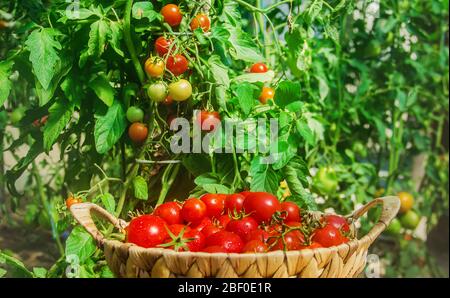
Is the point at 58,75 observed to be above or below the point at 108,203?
above

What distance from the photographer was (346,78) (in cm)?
252

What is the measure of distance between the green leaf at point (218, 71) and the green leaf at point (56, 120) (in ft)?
0.98

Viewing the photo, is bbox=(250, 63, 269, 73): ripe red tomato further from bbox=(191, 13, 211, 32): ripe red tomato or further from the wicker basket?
the wicker basket

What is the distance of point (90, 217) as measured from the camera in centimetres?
125

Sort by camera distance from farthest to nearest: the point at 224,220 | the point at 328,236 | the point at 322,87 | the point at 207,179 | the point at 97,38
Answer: the point at 322,87 < the point at 207,179 < the point at 97,38 < the point at 224,220 < the point at 328,236

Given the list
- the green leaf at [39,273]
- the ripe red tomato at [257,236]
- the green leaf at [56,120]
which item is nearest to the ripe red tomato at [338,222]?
the ripe red tomato at [257,236]

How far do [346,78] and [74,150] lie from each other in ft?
3.91

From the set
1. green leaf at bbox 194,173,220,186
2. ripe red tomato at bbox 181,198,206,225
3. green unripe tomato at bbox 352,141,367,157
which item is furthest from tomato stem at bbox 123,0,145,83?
green unripe tomato at bbox 352,141,367,157

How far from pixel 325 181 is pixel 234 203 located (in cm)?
90

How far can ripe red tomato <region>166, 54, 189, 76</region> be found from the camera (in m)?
1.39

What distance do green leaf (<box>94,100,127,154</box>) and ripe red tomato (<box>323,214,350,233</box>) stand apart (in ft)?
1.53

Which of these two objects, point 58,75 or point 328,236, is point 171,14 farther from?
point 328,236

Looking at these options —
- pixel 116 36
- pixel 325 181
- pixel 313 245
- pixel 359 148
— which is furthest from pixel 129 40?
pixel 359 148
